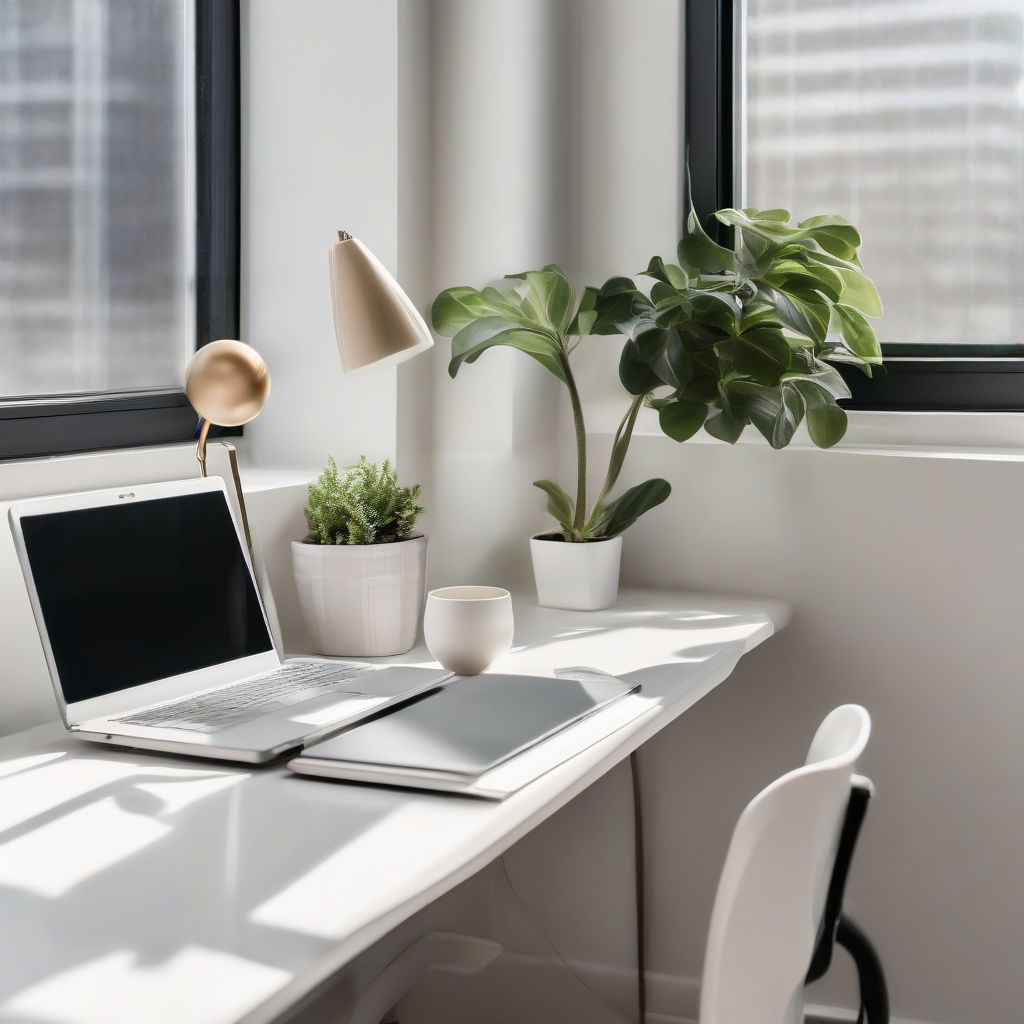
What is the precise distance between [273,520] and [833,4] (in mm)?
1306

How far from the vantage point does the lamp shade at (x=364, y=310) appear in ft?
4.72

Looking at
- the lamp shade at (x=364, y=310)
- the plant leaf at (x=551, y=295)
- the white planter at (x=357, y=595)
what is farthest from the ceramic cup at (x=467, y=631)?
the plant leaf at (x=551, y=295)

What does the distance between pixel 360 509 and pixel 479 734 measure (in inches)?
22.0

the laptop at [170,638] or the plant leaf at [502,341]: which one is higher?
the plant leaf at [502,341]

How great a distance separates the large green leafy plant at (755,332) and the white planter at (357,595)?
1.56 feet

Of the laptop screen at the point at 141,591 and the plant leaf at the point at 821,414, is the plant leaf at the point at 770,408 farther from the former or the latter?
the laptop screen at the point at 141,591

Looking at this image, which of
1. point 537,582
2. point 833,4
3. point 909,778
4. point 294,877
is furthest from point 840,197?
point 294,877

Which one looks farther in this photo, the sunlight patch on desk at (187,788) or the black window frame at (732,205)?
the black window frame at (732,205)

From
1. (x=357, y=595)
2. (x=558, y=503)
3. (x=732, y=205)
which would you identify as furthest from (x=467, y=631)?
(x=732, y=205)

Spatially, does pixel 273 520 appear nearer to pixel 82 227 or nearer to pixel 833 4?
pixel 82 227

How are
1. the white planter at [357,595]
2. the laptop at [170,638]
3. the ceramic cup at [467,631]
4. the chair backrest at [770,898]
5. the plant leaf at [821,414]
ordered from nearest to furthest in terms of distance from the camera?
the chair backrest at [770,898]
the laptop at [170,638]
the ceramic cup at [467,631]
the white planter at [357,595]
the plant leaf at [821,414]

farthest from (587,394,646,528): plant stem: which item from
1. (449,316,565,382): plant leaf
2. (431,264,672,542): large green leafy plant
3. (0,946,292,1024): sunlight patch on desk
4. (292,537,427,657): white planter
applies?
(0,946,292,1024): sunlight patch on desk

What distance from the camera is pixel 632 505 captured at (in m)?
1.94

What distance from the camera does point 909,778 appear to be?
77.2 inches
